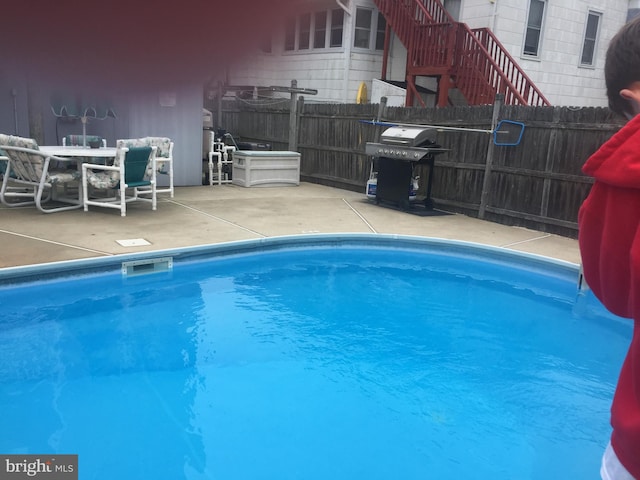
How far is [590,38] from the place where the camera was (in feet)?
39.3

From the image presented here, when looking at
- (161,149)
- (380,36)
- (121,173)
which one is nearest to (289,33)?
(121,173)

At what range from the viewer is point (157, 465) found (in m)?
2.46

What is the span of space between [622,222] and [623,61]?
0.24 m

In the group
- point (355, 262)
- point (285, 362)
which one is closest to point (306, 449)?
point (285, 362)

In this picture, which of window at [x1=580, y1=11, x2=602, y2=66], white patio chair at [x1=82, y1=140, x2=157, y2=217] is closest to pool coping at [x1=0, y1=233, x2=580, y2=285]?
white patio chair at [x1=82, y1=140, x2=157, y2=217]

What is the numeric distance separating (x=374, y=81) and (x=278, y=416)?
980 centimetres

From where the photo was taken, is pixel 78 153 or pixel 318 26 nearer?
pixel 318 26

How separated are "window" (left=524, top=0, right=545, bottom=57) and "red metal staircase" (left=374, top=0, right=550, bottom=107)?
99 centimetres

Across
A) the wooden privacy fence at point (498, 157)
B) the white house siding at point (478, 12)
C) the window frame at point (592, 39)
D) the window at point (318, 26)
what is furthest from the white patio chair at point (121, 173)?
the window frame at point (592, 39)

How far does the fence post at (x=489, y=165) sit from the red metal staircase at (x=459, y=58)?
2119mm

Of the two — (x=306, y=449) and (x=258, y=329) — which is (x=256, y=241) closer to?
(x=258, y=329)

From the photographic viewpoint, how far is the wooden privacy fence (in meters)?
6.42

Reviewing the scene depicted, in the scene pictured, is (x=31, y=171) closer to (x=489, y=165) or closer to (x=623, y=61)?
(x=489, y=165)

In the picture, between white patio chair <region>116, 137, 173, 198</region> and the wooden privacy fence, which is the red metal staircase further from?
white patio chair <region>116, 137, 173, 198</region>
